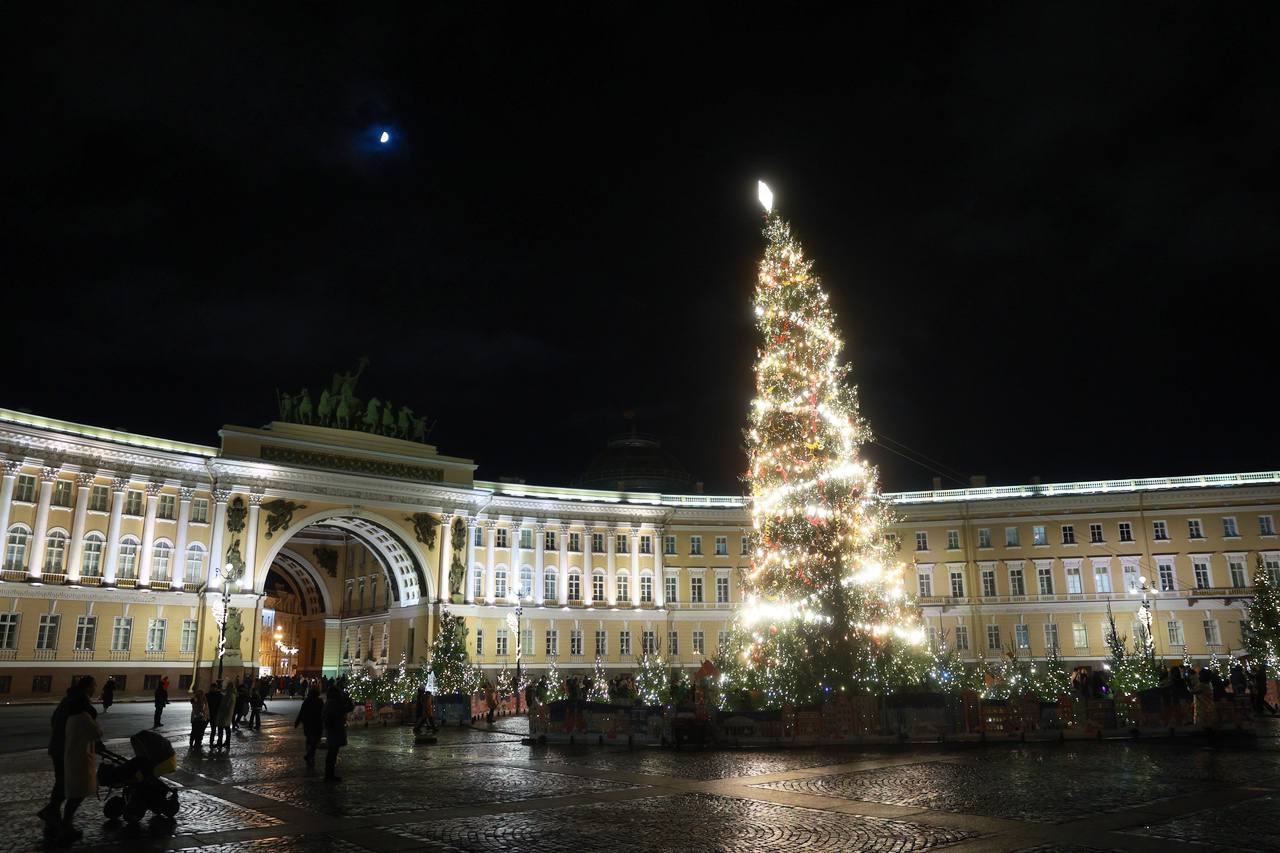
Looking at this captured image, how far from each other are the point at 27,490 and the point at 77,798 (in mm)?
44892

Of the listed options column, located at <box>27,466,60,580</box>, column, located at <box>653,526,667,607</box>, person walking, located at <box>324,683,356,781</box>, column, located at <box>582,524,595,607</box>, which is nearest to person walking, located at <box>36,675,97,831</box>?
person walking, located at <box>324,683,356,781</box>

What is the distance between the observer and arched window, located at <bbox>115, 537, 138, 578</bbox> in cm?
5088

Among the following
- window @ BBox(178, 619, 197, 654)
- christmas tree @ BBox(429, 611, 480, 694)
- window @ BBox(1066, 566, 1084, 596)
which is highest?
window @ BBox(1066, 566, 1084, 596)

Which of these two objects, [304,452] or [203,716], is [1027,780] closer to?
[203,716]

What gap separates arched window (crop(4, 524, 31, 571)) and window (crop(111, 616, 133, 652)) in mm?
5185

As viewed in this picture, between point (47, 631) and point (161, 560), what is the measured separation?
254 inches

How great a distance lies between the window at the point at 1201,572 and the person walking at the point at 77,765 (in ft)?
214

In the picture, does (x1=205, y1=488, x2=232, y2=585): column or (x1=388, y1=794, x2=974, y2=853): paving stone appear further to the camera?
(x1=205, y1=488, x2=232, y2=585): column

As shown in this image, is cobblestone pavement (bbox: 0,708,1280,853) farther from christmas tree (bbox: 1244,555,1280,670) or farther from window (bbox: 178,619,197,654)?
window (bbox: 178,619,197,654)

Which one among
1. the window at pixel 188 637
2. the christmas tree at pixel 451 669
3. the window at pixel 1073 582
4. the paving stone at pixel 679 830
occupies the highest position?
the window at pixel 1073 582

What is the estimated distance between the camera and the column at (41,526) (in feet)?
157

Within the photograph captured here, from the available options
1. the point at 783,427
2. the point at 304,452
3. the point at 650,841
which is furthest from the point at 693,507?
the point at 650,841

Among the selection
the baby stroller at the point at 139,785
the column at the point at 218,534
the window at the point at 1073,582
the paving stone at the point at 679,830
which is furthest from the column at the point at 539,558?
the baby stroller at the point at 139,785

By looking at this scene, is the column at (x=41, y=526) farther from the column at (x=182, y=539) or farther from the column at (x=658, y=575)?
the column at (x=658, y=575)
